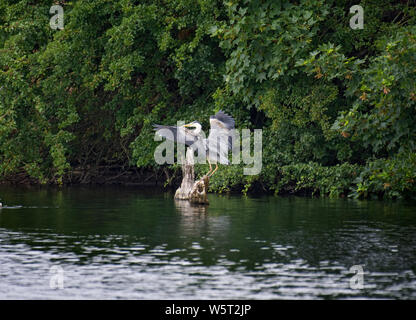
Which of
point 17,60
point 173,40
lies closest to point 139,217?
point 173,40

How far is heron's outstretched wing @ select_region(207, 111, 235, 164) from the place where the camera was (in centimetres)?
2602

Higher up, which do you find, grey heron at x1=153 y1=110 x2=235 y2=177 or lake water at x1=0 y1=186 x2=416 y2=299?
grey heron at x1=153 y1=110 x2=235 y2=177

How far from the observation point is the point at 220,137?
26078 millimetres

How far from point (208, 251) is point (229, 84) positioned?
13.2 meters

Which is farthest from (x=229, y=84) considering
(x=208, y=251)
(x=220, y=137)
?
(x=208, y=251)

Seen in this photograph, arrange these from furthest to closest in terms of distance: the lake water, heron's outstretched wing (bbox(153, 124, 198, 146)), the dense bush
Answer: the dense bush, heron's outstretched wing (bbox(153, 124, 198, 146)), the lake water

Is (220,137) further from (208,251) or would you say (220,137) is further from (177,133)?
(208,251)

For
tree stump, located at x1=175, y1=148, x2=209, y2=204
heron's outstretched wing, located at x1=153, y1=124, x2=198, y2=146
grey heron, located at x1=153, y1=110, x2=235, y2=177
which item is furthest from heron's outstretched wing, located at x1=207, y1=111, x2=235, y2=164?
heron's outstretched wing, located at x1=153, y1=124, x2=198, y2=146

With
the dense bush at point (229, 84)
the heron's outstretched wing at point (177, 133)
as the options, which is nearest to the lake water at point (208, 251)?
the heron's outstretched wing at point (177, 133)

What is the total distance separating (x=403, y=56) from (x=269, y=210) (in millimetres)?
5401

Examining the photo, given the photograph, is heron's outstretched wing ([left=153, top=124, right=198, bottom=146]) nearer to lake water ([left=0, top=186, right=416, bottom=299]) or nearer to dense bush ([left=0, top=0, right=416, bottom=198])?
lake water ([left=0, top=186, right=416, bottom=299])

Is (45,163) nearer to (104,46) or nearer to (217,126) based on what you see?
(104,46)

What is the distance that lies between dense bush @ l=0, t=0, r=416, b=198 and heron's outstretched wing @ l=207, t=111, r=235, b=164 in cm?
160

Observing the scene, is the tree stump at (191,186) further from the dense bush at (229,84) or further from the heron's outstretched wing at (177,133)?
the dense bush at (229,84)
